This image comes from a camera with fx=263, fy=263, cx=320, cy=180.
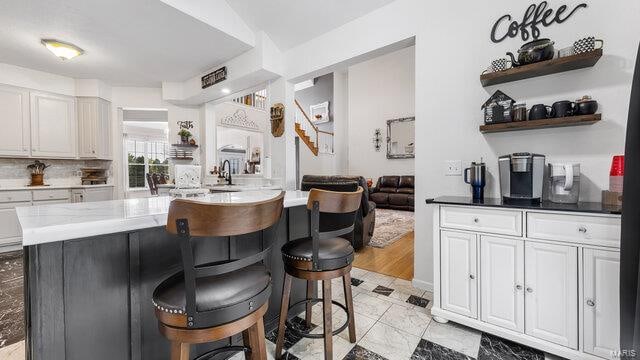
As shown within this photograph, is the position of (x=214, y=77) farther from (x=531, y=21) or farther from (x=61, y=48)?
(x=531, y=21)

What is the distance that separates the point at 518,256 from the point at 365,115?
7.27 meters

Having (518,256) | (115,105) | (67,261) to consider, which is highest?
(115,105)

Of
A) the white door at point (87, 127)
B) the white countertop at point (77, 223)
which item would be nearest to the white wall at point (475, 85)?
the white countertop at point (77, 223)

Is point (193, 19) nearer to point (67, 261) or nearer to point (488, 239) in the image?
point (67, 261)

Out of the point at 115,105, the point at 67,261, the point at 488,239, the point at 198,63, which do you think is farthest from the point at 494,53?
the point at 115,105

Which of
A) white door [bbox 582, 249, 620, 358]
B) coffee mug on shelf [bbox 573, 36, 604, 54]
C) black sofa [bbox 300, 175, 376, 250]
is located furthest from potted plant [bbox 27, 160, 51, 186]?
coffee mug on shelf [bbox 573, 36, 604, 54]

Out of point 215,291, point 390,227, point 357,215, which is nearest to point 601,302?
point 215,291

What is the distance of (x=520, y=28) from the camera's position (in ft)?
6.62

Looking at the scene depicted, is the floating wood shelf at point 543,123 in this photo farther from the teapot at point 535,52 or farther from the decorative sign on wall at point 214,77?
the decorative sign on wall at point 214,77

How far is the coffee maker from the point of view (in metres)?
1.75

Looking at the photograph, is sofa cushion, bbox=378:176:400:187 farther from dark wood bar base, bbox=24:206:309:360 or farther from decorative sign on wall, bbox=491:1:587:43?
dark wood bar base, bbox=24:206:309:360

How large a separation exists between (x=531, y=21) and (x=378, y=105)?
626 cm

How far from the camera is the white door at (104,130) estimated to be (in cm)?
486

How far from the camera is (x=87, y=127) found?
480cm
